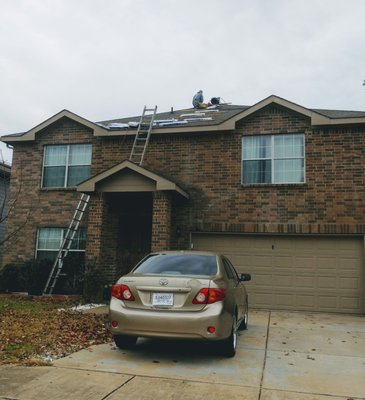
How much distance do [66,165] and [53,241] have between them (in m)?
2.69

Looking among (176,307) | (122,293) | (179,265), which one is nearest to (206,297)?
(176,307)

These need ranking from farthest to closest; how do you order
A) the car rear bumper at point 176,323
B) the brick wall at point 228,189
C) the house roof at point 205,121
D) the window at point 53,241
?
the window at point 53,241 → the house roof at point 205,121 → the brick wall at point 228,189 → the car rear bumper at point 176,323

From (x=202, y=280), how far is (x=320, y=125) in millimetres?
8596

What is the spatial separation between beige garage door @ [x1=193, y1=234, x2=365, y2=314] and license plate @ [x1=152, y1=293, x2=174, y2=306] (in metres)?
7.14

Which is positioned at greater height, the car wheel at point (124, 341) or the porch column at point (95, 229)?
the porch column at point (95, 229)

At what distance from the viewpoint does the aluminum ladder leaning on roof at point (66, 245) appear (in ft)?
42.8

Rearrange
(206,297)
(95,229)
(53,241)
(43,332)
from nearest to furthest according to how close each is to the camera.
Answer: (206,297), (43,332), (95,229), (53,241)

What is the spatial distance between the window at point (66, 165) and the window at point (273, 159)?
5486 millimetres

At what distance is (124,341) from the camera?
21.1 feet

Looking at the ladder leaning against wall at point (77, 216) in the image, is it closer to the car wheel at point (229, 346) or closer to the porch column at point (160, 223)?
the porch column at point (160, 223)

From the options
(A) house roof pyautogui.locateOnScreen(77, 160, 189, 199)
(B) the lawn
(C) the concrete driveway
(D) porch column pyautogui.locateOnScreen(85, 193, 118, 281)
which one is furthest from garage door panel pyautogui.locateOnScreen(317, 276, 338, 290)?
(B) the lawn

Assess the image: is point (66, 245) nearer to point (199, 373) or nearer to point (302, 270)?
point (302, 270)

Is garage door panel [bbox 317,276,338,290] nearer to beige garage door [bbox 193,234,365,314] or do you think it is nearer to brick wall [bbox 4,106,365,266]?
beige garage door [bbox 193,234,365,314]

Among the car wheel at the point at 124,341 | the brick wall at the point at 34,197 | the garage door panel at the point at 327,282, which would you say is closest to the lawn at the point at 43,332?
the car wheel at the point at 124,341
